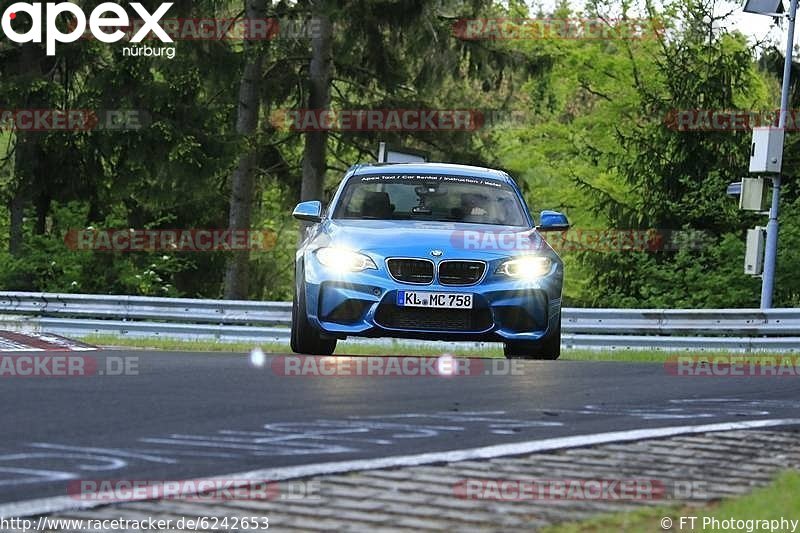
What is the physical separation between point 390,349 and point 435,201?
4.71 meters

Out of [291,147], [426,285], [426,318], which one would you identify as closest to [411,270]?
[426,285]

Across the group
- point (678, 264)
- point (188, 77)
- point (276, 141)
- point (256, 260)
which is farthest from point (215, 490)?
point (256, 260)

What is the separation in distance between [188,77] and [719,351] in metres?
16.9

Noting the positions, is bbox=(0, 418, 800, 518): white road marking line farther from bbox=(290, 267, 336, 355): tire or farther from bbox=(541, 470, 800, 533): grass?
bbox=(290, 267, 336, 355): tire

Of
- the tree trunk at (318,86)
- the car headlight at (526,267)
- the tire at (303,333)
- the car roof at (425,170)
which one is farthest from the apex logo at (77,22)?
the car headlight at (526,267)

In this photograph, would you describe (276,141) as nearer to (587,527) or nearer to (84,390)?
(84,390)

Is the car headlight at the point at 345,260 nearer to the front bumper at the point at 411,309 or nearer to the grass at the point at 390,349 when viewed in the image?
the front bumper at the point at 411,309

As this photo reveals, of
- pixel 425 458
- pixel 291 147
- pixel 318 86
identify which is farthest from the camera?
pixel 291 147

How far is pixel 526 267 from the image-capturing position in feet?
44.9

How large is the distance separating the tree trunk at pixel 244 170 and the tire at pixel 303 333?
62.2ft

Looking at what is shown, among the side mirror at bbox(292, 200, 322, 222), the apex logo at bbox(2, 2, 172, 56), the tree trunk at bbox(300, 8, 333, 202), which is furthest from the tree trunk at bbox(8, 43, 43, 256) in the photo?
the side mirror at bbox(292, 200, 322, 222)

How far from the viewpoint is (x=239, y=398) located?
10.9 m

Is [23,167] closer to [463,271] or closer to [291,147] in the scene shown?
[291,147]

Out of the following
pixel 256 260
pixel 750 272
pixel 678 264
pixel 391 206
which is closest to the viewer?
pixel 391 206
